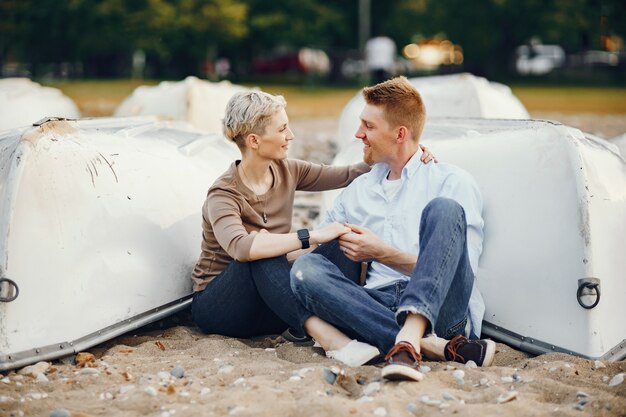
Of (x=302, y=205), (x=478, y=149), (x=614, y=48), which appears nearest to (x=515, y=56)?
(x=614, y=48)

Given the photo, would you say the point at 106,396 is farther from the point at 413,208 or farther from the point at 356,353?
the point at 413,208

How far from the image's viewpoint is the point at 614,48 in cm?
4859

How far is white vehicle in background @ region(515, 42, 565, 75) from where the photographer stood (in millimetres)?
38500

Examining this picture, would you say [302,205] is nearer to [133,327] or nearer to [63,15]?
[133,327]

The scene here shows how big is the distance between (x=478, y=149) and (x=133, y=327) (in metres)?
2.05

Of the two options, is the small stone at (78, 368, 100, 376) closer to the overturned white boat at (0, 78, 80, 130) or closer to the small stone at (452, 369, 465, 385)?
the small stone at (452, 369, 465, 385)

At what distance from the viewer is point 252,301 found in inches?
163

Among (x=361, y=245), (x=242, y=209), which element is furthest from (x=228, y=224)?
(x=361, y=245)

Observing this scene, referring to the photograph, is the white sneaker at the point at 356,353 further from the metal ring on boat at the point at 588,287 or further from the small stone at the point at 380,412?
the metal ring on boat at the point at 588,287

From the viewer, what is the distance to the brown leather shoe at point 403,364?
3.36m

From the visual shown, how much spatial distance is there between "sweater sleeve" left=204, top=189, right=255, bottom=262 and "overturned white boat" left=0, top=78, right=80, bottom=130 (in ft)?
15.3

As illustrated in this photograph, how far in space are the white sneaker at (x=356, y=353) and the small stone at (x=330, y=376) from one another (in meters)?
0.19

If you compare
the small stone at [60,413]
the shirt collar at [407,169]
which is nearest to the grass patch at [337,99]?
the shirt collar at [407,169]

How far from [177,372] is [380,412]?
3.20 feet
